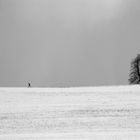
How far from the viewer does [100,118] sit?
1342cm

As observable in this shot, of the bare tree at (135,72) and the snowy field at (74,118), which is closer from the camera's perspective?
the snowy field at (74,118)

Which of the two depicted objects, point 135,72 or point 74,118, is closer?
point 74,118

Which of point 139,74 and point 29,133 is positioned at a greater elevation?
point 139,74

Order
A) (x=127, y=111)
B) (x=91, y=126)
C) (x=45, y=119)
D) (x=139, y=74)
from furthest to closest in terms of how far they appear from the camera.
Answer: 1. (x=139, y=74)
2. (x=127, y=111)
3. (x=45, y=119)
4. (x=91, y=126)

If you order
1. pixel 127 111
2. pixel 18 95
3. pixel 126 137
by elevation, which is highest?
pixel 18 95

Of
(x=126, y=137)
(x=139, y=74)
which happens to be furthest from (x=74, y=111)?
(x=139, y=74)

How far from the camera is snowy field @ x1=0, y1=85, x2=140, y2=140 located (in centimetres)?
1068

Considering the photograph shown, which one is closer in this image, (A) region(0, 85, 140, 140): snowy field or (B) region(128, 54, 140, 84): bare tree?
(A) region(0, 85, 140, 140): snowy field

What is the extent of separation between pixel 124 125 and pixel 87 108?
12.5 feet

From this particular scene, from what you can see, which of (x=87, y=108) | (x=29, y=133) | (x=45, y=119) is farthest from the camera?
(x=87, y=108)

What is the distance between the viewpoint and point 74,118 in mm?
13523

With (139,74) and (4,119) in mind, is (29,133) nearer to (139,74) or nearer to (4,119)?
(4,119)

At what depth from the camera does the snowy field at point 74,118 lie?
10680 millimetres

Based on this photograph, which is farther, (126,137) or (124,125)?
(124,125)
